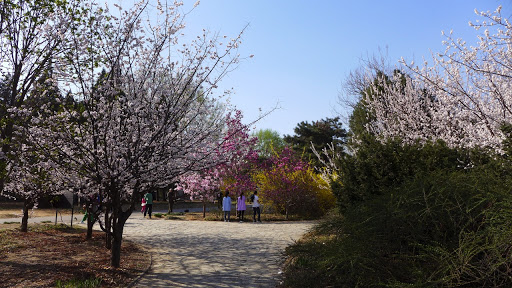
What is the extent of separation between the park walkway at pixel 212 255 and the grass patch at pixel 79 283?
644mm

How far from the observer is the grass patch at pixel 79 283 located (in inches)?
239

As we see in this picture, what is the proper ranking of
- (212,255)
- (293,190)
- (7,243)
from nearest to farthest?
(212,255), (7,243), (293,190)

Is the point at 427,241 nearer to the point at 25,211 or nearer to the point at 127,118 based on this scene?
the point at 127,118

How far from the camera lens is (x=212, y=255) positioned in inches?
365

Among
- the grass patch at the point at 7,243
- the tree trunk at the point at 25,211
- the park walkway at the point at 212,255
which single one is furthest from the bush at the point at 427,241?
the tree trunk at the point at 25,211

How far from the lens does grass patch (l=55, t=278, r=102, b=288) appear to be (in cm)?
606

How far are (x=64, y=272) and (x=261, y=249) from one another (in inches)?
191

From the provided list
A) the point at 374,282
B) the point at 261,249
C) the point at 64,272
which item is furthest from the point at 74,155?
the point at 374,282

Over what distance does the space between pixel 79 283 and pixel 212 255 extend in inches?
143

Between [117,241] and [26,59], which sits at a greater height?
[26,59]

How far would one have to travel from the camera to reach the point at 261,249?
1013 cm

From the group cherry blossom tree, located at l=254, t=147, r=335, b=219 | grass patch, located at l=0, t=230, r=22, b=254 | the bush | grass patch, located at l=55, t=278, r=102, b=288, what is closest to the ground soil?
grass patch, located at l=0, t=230, r=22, b=254

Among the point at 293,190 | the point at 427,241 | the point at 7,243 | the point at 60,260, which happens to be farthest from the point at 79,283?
the point at 293,190

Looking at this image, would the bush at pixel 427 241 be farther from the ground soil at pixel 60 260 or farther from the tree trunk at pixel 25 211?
the tree trunk at pixel 25 211
